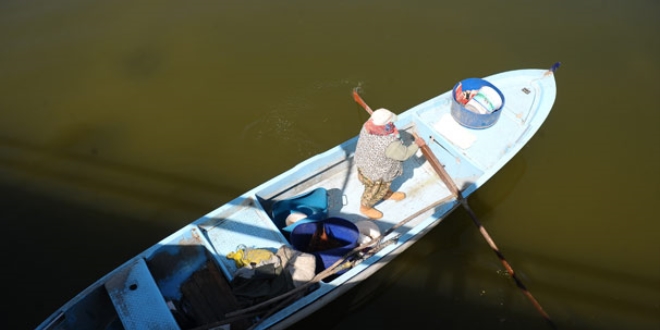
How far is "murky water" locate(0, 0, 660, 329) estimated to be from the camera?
5863 mm

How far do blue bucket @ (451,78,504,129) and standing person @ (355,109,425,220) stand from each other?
109 centimetres

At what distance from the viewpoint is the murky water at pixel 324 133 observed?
5.86m

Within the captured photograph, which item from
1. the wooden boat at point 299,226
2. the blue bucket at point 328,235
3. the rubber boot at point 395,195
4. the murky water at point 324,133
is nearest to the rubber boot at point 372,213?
the wooden boat at point 299,226

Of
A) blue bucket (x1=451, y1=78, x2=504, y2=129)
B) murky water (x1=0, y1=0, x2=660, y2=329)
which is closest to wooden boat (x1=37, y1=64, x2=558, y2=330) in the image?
blue bucket (x1=451, y1=78, x2=504, y2=129)

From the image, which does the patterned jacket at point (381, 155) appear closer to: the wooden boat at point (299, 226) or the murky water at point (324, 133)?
the wooden boat at point (299, 226)

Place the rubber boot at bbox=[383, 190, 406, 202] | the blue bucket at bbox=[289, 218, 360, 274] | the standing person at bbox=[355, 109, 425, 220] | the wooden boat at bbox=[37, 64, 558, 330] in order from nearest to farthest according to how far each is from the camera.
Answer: the wooden boat at bbox=[37, 64, 558, 330]
the standing person at bbox=[355, 109, 425, 220]
the blue bucket at bbox=[289, 218, 360, 274]
the rubber boot at bbox=[383, 190, 406, 202]

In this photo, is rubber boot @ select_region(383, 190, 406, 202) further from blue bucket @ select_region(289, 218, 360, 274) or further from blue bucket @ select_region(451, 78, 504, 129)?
blue bucket @ select_region(451, 78, 504, 129)

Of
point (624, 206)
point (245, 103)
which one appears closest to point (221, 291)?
point (245, 103)

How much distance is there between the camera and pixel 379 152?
191 inches

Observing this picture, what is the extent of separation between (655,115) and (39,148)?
11.5 metres

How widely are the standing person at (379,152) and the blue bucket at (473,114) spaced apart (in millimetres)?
1091

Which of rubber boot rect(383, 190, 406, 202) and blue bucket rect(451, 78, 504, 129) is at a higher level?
blue bucket rect(451, 78, 504, 129)

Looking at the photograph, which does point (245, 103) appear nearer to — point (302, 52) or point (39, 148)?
point (302, 52)

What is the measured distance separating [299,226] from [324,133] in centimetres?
275
